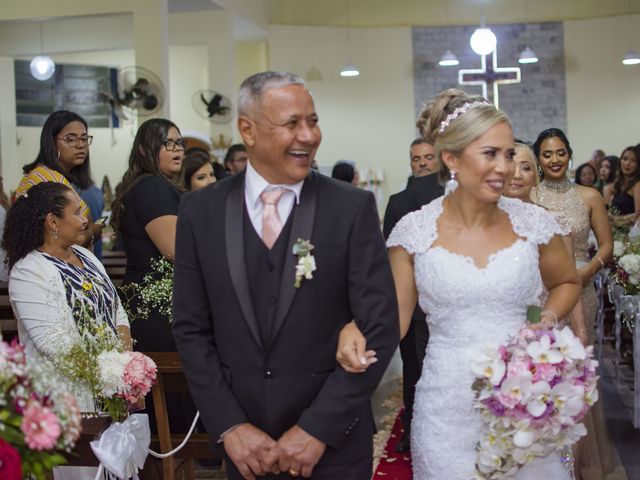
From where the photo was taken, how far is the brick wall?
18.0 meters

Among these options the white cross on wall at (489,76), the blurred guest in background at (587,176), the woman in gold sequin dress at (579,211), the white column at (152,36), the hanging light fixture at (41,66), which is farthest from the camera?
the white cross on wall at (489,76)

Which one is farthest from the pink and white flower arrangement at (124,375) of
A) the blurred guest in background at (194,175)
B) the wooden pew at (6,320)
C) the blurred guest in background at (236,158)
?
the blurred guest in background at (236,158)

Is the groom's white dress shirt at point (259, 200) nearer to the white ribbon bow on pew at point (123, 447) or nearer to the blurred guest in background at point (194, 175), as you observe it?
the white ribbon bow on pew at point (123, 447)

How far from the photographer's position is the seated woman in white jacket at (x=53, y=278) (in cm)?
400

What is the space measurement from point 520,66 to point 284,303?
16268 mm

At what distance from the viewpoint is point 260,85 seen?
8.88 ft

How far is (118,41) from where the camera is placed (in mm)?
14562

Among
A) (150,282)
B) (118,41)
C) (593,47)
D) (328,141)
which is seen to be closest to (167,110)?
(118,41)

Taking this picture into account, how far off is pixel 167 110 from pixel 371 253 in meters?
9.92

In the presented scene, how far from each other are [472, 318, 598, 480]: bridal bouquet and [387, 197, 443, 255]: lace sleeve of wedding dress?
58cm

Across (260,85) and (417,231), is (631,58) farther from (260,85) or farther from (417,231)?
(260,85)

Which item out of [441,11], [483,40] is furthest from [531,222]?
[441,11]

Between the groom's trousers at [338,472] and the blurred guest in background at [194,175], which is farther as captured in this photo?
the blurred guest in background at [194,175]

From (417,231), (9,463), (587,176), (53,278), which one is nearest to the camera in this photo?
(9,463)
